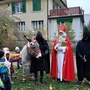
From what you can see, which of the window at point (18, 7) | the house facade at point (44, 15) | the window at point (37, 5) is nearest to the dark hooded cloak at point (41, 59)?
the house facade at point (44, 15)

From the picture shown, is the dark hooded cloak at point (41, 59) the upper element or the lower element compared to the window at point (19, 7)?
lower

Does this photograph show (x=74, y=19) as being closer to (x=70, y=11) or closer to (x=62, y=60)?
(x=70, y=11)

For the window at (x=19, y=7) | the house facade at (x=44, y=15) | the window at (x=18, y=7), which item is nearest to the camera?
the house facade at (x=44, y=15)

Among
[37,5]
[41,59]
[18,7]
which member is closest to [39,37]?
[41,59]

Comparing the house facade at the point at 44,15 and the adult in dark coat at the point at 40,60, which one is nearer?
the adult in dark coat at the point at 40,60

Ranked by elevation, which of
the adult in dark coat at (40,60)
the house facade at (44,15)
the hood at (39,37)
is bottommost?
the adult in dark coat at (40,60)

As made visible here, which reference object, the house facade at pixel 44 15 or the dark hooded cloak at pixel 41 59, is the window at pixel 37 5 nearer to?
the house facade at pixel 44 15

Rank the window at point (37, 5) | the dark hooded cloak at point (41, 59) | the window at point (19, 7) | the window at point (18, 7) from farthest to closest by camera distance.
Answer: the window at point (18, 7) → the window at point (19, 7) → the window at point (37, 5) → the dark hooded cloak at point (41, 59)

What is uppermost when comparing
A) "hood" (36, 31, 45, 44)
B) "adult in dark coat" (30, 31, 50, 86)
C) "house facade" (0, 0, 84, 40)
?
"house facade" (0, 0, 84, 40)

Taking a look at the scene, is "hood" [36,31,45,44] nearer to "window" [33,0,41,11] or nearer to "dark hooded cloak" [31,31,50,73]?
"dark hooded cloak" [31,31,50,73]

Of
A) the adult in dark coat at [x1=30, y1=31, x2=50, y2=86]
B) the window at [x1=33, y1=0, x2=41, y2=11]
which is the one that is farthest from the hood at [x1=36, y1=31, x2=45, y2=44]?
the window at [x1=33, y1=0, x2=41, y2=11]

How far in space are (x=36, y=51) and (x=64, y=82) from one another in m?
2.33

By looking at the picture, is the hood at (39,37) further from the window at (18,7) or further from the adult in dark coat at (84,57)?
the window at (18,7)

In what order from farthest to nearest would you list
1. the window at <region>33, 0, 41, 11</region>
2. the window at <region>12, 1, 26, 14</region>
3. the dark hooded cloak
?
the window at <region>12, 1, 26, 14</region> → the window at <region>33, 0, 41, 11</region> → the dark hooded cloak
